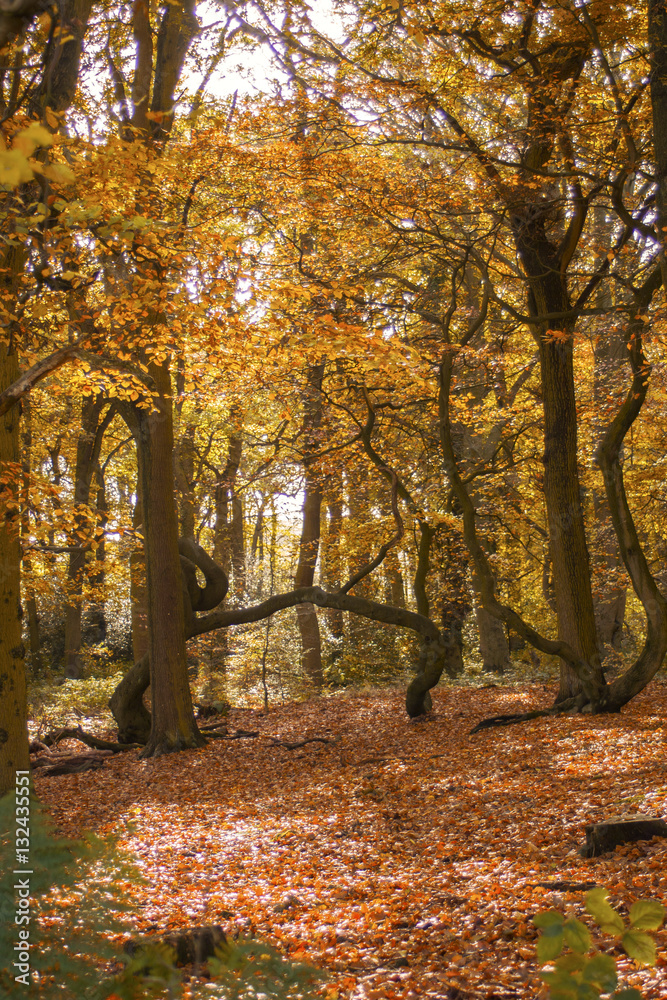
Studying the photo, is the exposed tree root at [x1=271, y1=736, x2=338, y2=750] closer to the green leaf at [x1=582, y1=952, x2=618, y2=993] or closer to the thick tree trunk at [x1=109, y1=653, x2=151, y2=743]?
the thick tree trunk at [x1=109, y1=653, x2=151, y2=743]

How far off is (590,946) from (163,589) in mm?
9914

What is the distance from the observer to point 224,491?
1895cm

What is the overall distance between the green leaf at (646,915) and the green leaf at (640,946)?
0.02m

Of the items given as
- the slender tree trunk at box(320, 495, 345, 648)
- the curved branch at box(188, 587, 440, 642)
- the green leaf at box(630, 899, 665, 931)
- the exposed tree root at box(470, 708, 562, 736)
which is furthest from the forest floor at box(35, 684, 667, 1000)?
the slender tree trunk at box(320, 495, 345, 648)

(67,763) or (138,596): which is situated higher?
(138,596)

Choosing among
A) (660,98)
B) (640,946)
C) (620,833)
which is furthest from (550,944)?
(660,98)

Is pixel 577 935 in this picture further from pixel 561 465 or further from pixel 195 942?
pixel 561 465

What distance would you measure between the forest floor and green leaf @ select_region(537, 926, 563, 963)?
1.55 metres

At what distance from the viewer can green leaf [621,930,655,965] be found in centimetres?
154

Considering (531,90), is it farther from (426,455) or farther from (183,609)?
(183,609)

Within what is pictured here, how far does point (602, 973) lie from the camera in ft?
4.90

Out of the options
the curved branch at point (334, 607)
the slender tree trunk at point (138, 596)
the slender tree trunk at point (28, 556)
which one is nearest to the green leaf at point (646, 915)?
the slender tree trunk at point (28, 556)

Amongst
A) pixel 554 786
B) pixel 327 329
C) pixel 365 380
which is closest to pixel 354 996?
pixel 554 786

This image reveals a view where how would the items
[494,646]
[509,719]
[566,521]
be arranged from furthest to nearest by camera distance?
[494,646]
[566,521]
[509,719]
